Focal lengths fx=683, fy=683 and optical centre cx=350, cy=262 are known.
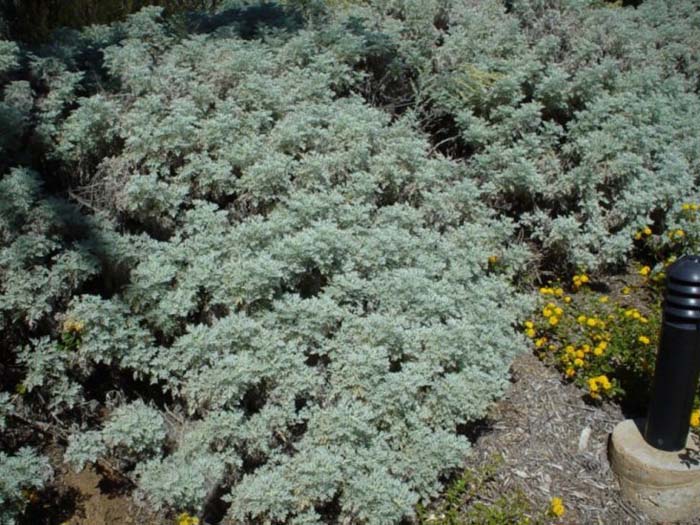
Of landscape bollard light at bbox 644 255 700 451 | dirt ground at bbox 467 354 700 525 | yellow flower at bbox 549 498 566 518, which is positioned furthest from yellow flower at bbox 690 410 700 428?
yellow flower at bbox 549 498 566 518

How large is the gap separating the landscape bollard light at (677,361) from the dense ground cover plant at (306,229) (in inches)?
20.7

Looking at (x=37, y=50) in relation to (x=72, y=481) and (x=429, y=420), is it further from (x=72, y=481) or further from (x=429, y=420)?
(x=429, y=420)

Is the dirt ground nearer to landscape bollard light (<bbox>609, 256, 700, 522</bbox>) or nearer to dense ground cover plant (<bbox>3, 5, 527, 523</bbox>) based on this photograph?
landscape bollard light (<bbox>609, 256, 700, 522</bbox>)

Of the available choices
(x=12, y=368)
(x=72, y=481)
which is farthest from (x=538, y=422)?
(x=12, y=368)

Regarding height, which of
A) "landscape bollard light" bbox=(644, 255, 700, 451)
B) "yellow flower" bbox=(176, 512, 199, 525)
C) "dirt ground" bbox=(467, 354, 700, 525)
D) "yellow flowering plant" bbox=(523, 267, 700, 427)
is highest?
"landscape bollard light" bbox=(644, 255, 700, 451)

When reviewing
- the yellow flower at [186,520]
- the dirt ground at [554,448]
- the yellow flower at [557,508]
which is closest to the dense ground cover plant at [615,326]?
the dirt ground at [554,448]

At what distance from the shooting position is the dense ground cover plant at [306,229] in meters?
3.30

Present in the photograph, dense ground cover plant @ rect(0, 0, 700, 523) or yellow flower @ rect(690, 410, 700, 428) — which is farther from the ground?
dense ground cover plant @ rect(0, 0, 700, 523)

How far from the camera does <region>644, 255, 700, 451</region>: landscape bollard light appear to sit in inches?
121

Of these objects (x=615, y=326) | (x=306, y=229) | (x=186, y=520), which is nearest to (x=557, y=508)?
(x=615, y=326)

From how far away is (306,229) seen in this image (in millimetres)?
3914

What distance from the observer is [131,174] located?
14.0 feet

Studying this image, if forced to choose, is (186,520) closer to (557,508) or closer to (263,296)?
(263,296)

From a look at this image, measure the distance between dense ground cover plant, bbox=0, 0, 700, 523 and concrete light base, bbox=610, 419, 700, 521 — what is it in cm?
49
